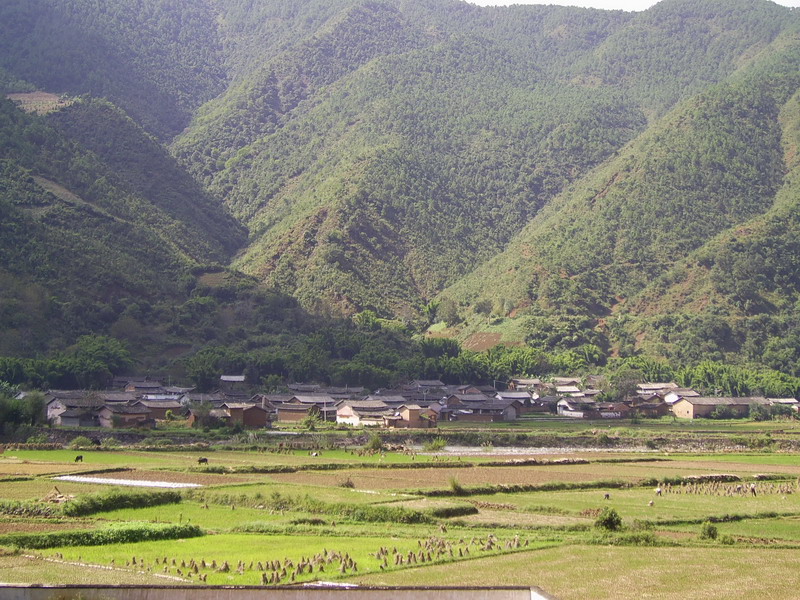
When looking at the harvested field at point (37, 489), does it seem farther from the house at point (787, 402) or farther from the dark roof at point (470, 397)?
the house at point (787, 402)

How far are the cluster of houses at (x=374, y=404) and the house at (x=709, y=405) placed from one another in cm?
11

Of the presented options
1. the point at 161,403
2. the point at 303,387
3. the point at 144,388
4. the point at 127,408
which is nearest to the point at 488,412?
the point at 303,387

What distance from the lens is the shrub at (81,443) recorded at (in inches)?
2953

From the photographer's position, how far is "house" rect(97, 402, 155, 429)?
9069 cm

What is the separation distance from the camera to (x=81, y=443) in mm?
75875

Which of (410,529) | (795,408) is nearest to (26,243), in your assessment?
(795,408)

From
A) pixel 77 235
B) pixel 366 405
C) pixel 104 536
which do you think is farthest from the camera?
pixel 77 235

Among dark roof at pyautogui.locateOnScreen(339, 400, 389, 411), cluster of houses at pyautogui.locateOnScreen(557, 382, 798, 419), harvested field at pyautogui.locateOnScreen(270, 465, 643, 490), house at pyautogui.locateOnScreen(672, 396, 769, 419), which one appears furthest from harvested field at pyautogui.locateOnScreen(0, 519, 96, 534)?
house at pyautogui.locateOnScreen(672, 396, 769, 419)

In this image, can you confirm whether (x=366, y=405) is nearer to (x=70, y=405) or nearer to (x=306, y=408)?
(x=306, y=408)

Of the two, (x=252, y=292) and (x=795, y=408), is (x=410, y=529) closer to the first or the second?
(x=795, y=408)

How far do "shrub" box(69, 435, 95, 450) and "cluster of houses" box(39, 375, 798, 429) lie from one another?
40.1ft

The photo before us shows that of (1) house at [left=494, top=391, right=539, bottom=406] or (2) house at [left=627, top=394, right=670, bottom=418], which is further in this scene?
(1) house at [left=494, top=391, right=539, bottom=406]

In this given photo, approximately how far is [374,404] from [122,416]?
26.0 m

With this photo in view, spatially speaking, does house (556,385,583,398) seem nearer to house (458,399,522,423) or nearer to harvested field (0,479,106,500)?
house (458,399,522,423)
